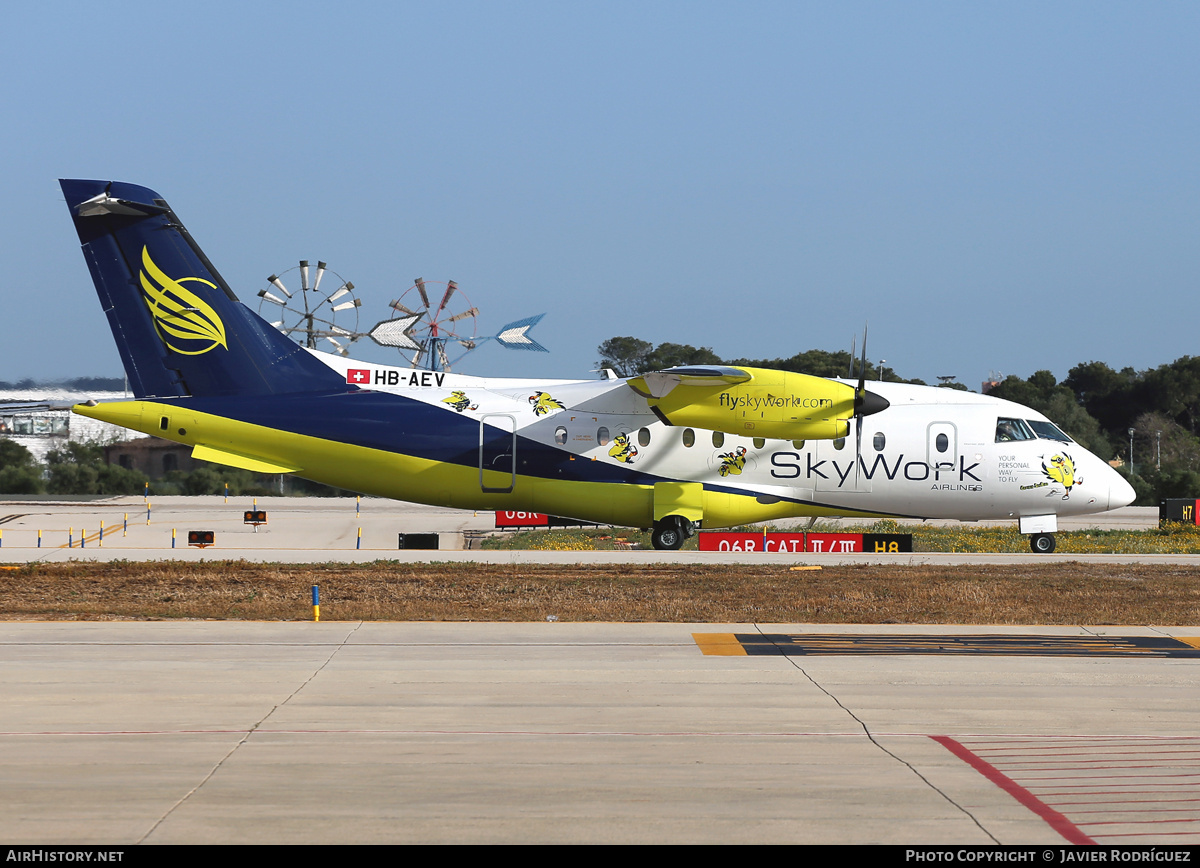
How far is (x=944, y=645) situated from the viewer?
50.8ft

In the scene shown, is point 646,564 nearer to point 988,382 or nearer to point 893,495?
point 893,495

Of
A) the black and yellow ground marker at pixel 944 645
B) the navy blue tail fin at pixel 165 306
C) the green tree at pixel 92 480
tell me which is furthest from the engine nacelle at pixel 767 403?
the green tree at pixel 92 480

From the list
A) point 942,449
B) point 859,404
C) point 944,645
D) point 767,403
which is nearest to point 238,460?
point 767,403

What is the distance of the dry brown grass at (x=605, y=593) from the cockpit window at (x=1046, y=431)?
4.81 metres

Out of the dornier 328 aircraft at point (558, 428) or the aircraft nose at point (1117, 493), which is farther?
the aircraft nose at point (1117, 493)

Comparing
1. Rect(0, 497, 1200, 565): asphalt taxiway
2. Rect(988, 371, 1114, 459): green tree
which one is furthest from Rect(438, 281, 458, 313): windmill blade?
Rect(988, 371, 1114, 459): green tree

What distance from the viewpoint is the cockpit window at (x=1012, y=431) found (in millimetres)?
28156

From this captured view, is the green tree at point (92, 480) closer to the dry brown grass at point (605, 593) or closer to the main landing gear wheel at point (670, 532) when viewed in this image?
the dry brown grass at point (605, 593)

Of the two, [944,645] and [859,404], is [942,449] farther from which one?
[944,645]

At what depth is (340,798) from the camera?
7.91 m

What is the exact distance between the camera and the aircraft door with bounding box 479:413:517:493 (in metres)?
27.0

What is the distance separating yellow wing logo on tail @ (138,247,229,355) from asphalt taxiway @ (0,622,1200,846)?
11.4 metres
